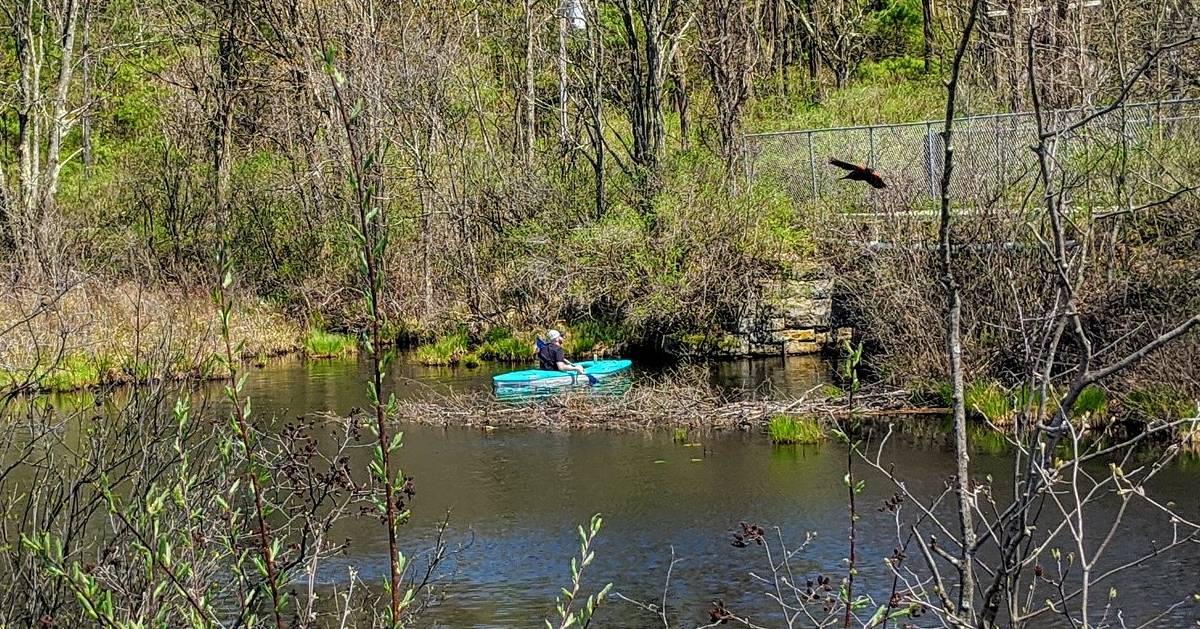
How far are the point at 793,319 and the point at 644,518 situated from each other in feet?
35.4

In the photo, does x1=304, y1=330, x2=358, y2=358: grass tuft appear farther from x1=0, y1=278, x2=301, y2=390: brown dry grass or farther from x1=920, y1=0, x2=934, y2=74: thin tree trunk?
x1=920, y1=0, x2=934, y2=74: thin tree trunk

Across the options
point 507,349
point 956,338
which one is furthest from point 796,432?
point 956,338

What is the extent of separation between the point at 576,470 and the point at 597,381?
15.9 feet

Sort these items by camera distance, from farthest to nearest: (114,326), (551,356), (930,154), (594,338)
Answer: (594,338) < (930,154) < (114,326) < (551,356)

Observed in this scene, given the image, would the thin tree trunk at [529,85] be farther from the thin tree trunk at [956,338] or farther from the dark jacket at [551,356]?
the thin tree trunk at [956,338]

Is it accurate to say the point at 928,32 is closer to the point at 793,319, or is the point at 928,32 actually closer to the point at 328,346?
the point at 793,319

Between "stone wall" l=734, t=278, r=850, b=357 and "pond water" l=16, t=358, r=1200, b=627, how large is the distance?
4642mm

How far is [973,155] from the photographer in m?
22.1

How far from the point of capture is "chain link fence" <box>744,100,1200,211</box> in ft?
51.3

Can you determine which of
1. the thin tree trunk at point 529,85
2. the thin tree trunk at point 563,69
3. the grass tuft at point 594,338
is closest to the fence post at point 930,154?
the grass tuft at point 594,338

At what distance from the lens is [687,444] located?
54.5 feet

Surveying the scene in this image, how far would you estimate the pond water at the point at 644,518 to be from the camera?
424 inches

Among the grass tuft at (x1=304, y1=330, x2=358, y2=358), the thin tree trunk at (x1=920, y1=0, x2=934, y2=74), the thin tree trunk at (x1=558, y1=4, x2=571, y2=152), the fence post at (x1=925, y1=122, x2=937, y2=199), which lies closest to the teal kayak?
the fence post at (x1=925, y1=122, x2=937, y2=199)

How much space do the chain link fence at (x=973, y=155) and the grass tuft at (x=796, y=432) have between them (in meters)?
3.12
